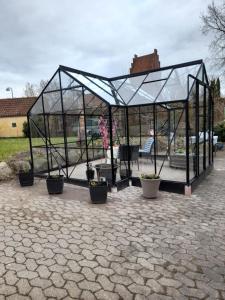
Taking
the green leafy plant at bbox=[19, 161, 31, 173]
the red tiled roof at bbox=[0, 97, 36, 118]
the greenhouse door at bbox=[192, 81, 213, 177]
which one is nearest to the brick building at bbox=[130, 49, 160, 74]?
the red tiled roof at bbox=[0, 97, 36, 118]

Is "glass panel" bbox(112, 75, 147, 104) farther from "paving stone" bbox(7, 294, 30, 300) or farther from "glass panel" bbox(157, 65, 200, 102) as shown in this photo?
"paving stone" bbox(7, 294, 30, 300)

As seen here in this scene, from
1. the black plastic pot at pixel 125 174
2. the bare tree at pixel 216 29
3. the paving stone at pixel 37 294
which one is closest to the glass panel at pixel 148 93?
the black plastic pot at pixel 125 174

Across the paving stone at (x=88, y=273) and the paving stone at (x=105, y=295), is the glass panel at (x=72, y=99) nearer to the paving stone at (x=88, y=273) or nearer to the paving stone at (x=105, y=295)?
the paving stone at (x=88, y=273)

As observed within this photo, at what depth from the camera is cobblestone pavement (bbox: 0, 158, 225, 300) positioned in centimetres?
230

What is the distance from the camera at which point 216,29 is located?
14.2 meters

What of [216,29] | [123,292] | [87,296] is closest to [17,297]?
[87,296]

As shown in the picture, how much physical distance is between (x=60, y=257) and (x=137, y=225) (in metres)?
1.36

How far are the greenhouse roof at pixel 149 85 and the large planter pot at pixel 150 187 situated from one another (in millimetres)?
1866

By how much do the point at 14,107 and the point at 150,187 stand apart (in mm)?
19752

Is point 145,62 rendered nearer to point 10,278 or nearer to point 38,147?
point 38,147

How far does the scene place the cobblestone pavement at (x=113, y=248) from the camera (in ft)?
7.55

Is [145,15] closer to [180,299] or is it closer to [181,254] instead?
[181,254]

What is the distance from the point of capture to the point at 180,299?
2143 mm

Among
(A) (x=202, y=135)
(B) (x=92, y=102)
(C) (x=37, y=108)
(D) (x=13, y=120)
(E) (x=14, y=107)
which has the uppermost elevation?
(E) (x=14, y=107)
